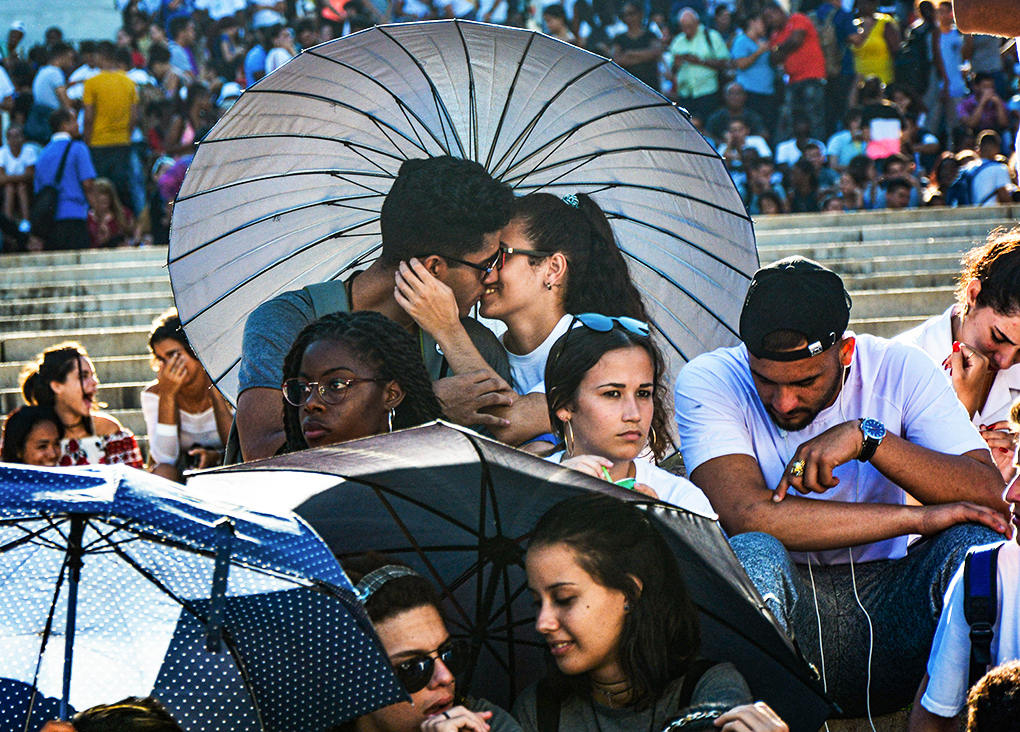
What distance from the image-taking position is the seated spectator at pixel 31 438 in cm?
583

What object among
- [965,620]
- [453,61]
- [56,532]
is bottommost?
[965,620]

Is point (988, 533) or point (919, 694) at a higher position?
point (988, 533)

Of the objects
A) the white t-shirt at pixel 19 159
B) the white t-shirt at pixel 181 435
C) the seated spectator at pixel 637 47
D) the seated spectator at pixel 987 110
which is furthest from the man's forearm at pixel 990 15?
the white t-shirt at pixel 19 159

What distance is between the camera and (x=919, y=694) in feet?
10.0

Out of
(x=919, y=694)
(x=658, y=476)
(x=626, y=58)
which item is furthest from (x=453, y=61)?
(x=626, y=58)

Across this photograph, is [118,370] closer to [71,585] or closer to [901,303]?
[901,303]

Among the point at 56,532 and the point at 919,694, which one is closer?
the point at 56,532

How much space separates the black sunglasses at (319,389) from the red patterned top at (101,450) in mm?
2812

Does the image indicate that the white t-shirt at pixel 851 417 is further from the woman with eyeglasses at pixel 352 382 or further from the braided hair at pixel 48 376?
the braided hair at pixel 48 376

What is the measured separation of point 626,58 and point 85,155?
16.5 ft

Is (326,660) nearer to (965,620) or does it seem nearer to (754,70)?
(965,620)

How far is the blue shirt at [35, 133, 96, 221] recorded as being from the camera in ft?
34.3

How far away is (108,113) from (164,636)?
9.50 meters

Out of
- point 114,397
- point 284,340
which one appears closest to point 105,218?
point 114,397
